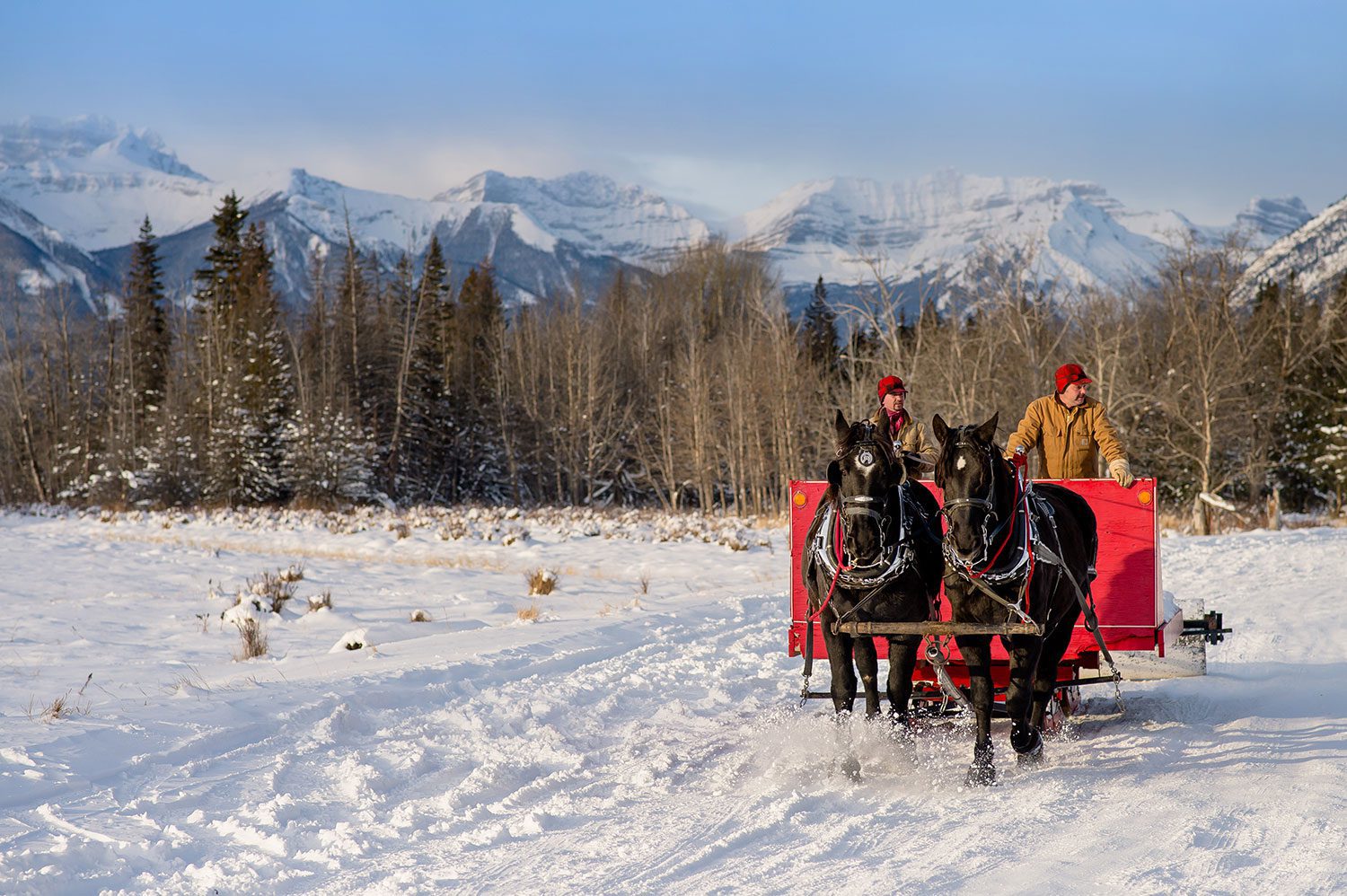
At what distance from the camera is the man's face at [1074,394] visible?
7952 millimetres

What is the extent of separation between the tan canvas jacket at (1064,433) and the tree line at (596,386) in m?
21.9

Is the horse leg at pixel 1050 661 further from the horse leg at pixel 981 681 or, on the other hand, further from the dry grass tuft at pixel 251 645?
the dry grass tuft at pixel 251 645

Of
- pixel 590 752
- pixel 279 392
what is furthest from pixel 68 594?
pixel 279 392

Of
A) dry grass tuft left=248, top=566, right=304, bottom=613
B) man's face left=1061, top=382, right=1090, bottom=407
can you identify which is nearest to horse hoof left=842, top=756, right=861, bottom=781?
man's face left=1061, top=382, right=1090, bottom=407

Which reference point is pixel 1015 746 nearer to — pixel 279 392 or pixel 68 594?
pixel 68 594

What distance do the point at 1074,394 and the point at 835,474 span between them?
9.27ft

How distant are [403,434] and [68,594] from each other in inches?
1275

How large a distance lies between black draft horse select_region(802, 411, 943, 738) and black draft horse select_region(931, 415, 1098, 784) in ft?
0.88

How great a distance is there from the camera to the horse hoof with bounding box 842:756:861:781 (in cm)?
602

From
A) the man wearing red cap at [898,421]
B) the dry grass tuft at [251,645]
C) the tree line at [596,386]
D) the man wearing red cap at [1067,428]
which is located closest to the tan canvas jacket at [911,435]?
the man wearing red cap at [898,421]

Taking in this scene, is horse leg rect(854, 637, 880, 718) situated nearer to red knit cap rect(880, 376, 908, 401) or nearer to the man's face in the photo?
red knit cap rect(880, 376, 908, 401)

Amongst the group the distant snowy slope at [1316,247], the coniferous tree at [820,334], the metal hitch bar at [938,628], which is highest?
the distant snowy slope at [1316,247]

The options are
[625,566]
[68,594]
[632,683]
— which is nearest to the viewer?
[632,683]

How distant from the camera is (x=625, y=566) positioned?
67.1ft
